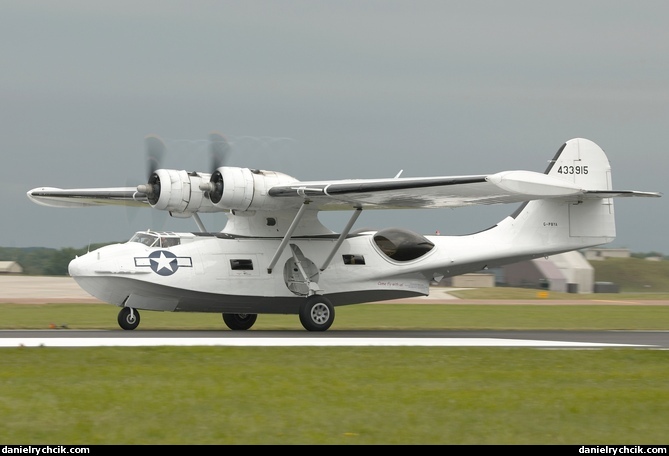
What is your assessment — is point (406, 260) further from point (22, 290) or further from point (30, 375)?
point (22, 290)

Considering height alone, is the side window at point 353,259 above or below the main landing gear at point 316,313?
above

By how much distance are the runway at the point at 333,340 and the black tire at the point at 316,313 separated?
0.78 meters

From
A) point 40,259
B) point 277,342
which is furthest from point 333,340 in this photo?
point 40,259

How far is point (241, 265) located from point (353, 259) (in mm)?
2983

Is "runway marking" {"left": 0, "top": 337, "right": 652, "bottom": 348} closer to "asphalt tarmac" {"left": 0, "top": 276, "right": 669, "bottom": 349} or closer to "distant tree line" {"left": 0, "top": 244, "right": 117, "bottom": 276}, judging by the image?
"asphalt tarmac" {"left": 0, "top": 276, "right": 669, "bottom": 349}

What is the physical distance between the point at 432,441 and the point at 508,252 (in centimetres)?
1668

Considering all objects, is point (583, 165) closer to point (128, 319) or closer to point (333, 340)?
point (333, 340)

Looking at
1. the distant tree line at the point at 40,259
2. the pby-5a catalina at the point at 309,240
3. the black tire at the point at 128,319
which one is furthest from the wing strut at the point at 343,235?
the distant tree line at the point at 40,259

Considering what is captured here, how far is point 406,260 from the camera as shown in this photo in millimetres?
24328

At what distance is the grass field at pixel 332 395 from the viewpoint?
9.31 metres

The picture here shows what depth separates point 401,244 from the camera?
961 inches

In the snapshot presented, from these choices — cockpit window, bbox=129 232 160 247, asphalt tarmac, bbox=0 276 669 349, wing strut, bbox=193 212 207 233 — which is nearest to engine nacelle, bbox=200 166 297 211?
cockpit window, bbox=129 232 160 247

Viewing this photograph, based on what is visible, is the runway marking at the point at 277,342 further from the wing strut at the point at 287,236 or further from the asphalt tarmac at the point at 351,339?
the wing strut at the point at 287,236

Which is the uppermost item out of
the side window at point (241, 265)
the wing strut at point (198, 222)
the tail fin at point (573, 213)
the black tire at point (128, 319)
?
the tail fin at point (573, 213)
